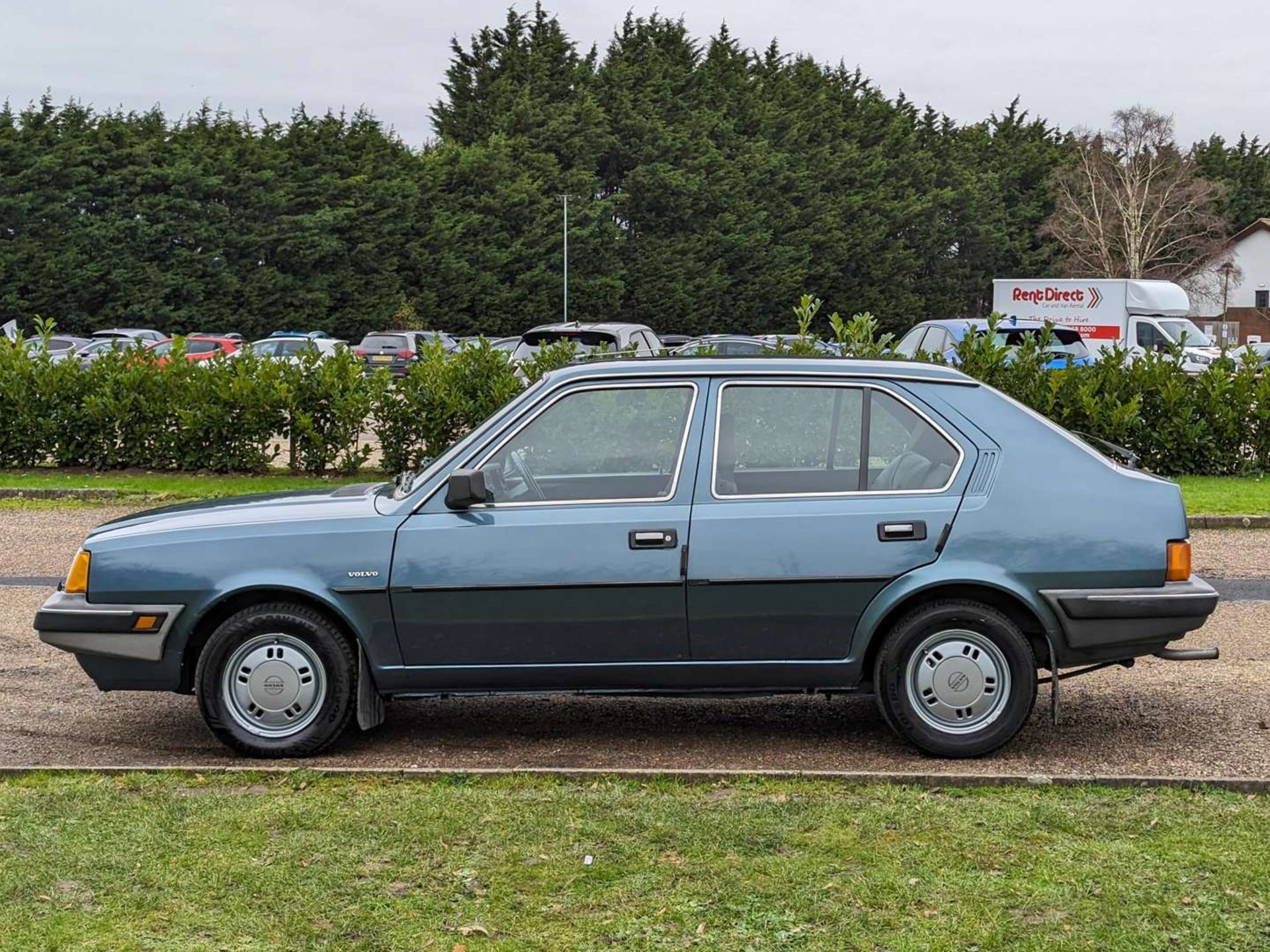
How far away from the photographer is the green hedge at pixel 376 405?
54.8 feet

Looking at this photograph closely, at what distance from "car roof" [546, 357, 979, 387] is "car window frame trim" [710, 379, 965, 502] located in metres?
0.05

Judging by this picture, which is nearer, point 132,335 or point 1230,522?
point 1230,522

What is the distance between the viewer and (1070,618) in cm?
609

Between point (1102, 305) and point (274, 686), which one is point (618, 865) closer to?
point (274, 686)

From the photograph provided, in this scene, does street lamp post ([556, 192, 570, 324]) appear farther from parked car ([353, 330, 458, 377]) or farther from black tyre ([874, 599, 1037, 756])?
black tyre ([874, 599, 1037, 756])

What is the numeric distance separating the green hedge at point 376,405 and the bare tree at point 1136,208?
74875mm

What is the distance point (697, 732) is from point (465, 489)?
1644 millimetres


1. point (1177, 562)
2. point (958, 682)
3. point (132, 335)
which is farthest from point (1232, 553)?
point (132, 335)

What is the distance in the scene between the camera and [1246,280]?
306 feet

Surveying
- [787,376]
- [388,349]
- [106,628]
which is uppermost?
[388,349]

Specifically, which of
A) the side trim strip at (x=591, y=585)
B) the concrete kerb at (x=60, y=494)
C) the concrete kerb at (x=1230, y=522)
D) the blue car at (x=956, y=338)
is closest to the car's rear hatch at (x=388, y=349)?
the blue car at (x=956, y=338)

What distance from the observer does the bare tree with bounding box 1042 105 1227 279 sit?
288ft

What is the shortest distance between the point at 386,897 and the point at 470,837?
1.91 ft

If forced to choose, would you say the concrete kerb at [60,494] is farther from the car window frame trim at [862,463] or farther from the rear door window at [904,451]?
the rear door window at [904,451]
